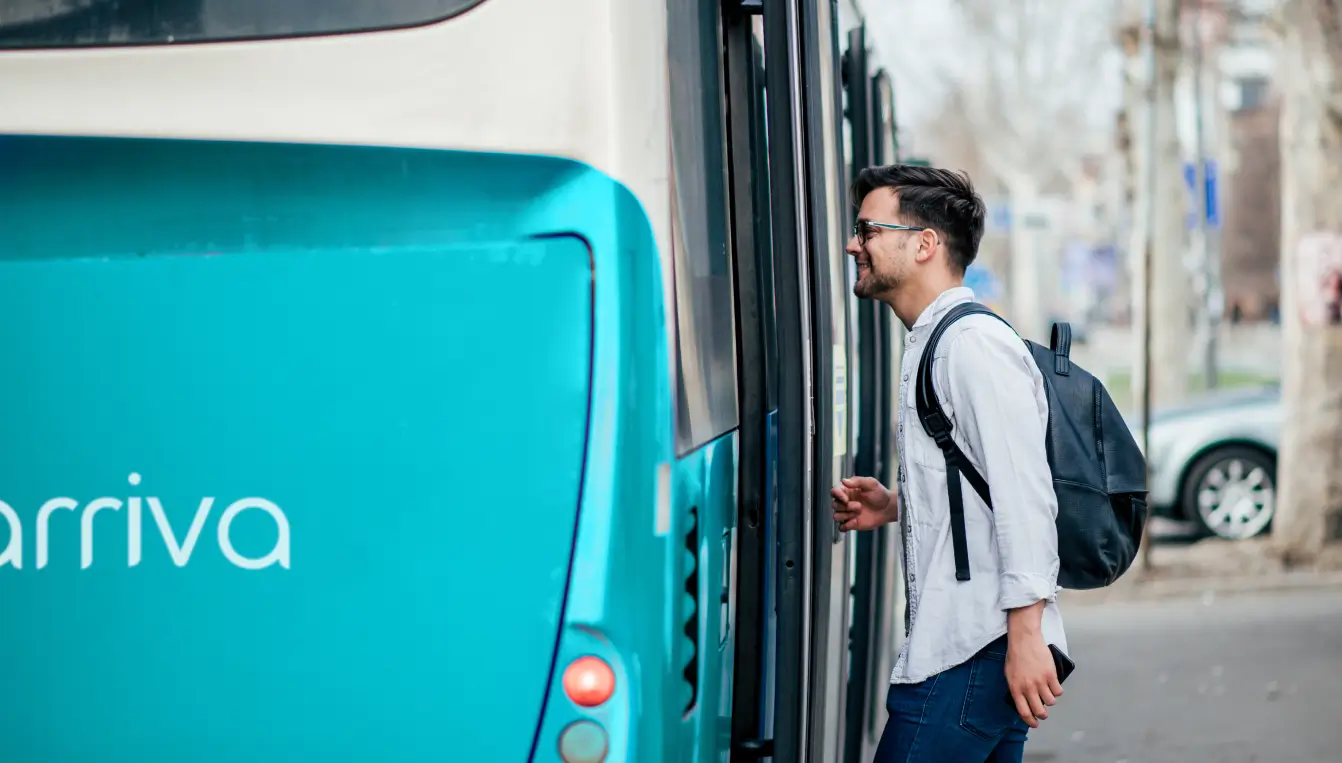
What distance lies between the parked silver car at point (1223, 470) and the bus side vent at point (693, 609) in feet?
32.7

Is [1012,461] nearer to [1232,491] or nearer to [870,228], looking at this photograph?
[870,228]

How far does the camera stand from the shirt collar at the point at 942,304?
3130 mm

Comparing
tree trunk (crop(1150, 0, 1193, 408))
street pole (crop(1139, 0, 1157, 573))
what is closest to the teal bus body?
street pole (crop(1139, 0, 1157, 573))

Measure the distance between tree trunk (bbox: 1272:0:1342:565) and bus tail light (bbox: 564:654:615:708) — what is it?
29.7 feet

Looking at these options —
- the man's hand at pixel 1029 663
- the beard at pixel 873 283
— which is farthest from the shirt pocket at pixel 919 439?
the man's hand at pixel 1029 663

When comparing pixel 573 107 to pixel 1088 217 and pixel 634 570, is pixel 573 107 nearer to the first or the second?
pixel 634 570

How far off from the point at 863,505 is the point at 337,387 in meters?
1.38

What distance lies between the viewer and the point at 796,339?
312 cm

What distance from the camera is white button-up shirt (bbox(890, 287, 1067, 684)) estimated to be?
2.89 meters

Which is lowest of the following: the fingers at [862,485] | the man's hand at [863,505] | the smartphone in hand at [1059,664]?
the smartphone in hand at [1059,664]

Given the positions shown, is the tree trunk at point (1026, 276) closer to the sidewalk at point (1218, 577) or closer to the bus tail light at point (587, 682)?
the sidewalk at point (1218, 577)

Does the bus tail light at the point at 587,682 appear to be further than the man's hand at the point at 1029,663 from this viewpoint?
No

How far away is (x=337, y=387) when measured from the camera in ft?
8.87

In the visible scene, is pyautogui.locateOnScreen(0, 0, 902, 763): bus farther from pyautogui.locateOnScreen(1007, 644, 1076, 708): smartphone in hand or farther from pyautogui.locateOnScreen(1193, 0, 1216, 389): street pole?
pyautogui.locateOnScreen(1193, 0, 1216, 389): street pole
